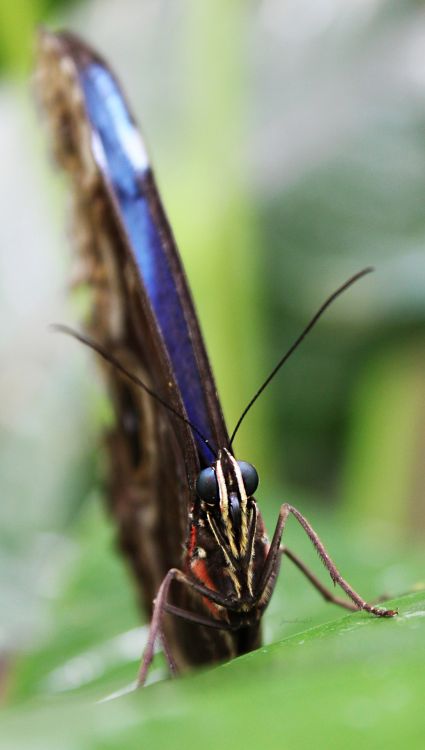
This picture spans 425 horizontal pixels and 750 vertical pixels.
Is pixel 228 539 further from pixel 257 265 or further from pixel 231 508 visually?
pixel 257 265

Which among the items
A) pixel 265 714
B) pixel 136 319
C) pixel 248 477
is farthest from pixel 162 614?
pixel 265 714

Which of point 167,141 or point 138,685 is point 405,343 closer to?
point 167,141

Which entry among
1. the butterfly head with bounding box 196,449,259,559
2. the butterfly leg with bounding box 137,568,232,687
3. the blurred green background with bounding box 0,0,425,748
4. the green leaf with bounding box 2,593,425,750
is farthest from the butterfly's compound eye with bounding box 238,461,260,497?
the blurred green background with bounding box 0,0,425,748

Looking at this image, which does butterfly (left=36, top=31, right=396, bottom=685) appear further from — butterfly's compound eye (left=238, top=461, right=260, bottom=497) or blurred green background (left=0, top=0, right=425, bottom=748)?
blurred green background (left=0, top=0, right=425, bottom=748)

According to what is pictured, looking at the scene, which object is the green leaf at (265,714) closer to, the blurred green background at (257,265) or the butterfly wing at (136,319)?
the butterfly wing at (136,319)

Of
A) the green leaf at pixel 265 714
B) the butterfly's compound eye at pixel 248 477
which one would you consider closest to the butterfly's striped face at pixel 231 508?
the butterfly's compound eye at pixel 248 477

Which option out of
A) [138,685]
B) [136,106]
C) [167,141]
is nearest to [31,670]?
[138,685]
